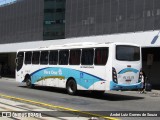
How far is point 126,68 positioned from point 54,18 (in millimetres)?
46315

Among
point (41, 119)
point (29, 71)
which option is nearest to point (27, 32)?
point (29, 71)

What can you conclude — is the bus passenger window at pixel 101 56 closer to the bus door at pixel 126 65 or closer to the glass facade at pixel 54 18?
the bus door at pixel 126 65

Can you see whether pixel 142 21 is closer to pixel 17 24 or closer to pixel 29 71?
pixel 29 71

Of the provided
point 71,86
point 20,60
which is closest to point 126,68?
point 71,86

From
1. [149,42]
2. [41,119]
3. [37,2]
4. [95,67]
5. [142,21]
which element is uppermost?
[37,2]

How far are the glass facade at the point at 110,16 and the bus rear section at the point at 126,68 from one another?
54.6 ft

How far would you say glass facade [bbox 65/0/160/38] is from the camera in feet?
126

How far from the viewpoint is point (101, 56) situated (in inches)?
806

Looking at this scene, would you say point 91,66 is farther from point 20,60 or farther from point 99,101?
point 20,60

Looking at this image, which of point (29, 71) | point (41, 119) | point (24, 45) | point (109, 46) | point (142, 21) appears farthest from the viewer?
point (24, 45)

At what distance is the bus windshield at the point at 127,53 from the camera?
2008 cm

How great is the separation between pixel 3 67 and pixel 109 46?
1829 inches

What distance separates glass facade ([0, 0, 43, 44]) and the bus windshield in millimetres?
40678

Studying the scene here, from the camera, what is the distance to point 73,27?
51875mm
